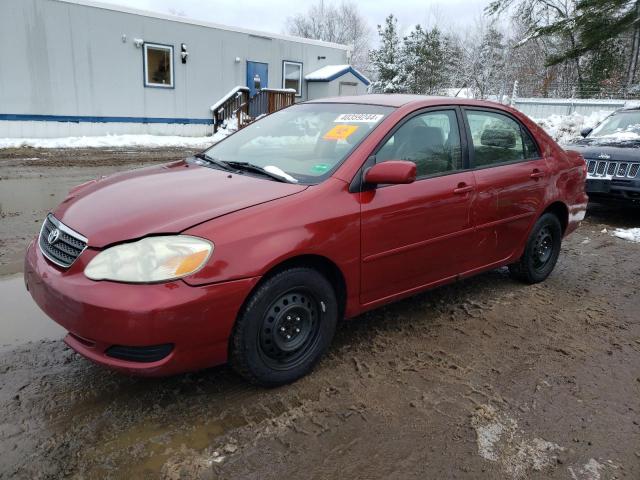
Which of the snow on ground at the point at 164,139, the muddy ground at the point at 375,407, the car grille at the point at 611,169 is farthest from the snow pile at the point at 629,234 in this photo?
the snow on ground at the point at 164,139

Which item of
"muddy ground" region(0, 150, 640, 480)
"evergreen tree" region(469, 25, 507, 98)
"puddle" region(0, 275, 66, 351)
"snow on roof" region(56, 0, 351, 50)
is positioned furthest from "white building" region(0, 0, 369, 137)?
"evergreen tree" region(469, 25, 507, 98)

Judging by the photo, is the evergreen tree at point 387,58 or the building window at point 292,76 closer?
the building window at point 292,76

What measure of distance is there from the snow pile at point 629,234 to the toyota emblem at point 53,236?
645 centimetres

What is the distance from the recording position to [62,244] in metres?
2.72

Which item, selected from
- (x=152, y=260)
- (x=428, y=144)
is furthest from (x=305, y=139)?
(x=152, y=260)

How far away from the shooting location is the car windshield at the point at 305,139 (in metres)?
3.22

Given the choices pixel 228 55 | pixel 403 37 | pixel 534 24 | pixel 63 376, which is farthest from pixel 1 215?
pixel 403 37

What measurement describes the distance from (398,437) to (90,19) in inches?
629

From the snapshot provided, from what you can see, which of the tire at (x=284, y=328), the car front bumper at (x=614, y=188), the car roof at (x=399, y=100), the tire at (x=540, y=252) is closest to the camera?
the tire at (x=284, y=328)

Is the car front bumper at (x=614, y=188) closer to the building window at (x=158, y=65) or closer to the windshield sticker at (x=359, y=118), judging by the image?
the windshield sticker at (x=359, y=118)

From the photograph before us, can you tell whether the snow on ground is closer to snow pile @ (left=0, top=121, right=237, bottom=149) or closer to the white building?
snow pile @ (left=0, top=121, right=237, bottom=149)

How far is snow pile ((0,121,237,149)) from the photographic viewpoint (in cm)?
1406

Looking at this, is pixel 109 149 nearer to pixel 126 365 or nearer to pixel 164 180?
pixel 164 180

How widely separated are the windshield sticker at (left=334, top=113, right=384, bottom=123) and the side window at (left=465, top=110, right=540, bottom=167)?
2.99 feet
